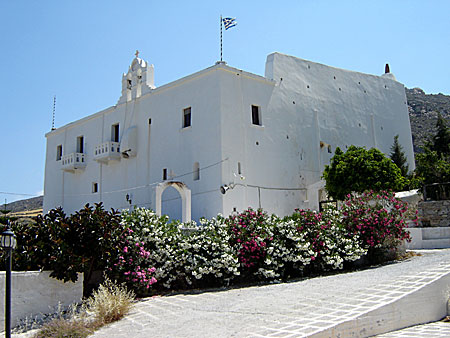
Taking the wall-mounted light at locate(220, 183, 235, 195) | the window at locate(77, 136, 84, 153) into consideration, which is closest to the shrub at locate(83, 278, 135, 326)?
the wall-mounted light at locate(220, 183, 235, 195)

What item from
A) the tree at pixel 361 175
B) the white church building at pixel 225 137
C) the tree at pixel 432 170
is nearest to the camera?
the tree at pixel 432 170

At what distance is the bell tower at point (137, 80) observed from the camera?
83.5 ft

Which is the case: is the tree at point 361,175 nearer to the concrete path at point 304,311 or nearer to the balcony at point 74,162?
the concrete path at point 304,311

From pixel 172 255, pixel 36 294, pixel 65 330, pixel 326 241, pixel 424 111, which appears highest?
pixel 424 111

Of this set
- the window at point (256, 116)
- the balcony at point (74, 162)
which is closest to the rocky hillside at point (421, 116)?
the balcony at point (74, 162)

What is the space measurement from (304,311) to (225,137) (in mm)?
14332

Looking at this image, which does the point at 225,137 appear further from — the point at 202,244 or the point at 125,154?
the point at 202,244

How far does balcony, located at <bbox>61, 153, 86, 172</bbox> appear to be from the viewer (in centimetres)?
2798

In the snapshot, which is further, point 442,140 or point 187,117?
point 442,140

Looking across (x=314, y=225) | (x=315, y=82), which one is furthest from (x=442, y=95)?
(x=314, y=225)

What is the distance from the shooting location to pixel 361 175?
2117 centimetres

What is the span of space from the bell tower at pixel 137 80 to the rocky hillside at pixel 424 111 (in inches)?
1172

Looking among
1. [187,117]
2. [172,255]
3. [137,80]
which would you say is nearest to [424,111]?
[137,80]

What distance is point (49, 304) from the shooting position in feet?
26.6
